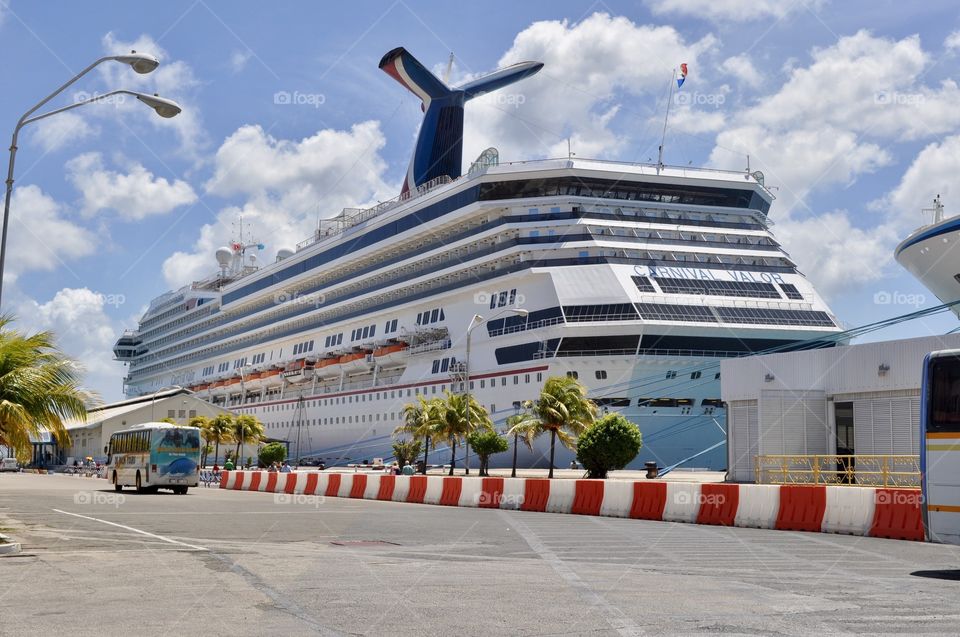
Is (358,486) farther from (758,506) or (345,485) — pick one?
(758,506)

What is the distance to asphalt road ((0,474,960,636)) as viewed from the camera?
24.9 feet

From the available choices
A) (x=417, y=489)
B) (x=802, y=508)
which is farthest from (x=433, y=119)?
(x=802, y=508)

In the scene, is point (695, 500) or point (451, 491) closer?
point (695, 500)

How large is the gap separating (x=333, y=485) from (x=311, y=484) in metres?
1.46

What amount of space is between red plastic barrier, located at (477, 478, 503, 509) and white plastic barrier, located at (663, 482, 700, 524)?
6365mm

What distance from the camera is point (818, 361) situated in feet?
95.0

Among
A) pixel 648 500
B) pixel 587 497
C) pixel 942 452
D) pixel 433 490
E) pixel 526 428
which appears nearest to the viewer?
pixel 942 452

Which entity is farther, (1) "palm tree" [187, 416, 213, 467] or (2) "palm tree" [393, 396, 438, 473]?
(1) "palm tree" [187, 416, 213, 467]

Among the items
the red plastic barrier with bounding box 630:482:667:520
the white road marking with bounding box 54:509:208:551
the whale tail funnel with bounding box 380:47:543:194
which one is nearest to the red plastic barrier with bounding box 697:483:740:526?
the red plastic barrier with bounding box 630:482:667:520

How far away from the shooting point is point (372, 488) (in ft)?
104

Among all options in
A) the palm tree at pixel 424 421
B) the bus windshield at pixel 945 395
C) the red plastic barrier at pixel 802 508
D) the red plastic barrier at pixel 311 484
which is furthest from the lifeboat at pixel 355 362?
the bus windshield at pixel 945 395

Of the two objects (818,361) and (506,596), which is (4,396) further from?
(818,361)

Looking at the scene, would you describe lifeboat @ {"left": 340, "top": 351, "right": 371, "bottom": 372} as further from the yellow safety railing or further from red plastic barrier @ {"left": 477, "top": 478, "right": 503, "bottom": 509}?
the yellow safety railing

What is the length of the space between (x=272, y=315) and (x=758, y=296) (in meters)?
43.7
